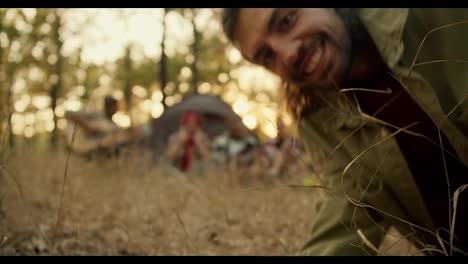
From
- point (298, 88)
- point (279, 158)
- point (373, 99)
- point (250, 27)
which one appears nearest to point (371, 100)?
point (373, 99)

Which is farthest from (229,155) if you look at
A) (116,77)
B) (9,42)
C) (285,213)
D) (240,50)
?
(116,77)

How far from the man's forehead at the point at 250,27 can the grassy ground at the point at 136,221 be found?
21.7 inches

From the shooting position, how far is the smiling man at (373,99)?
1.23m

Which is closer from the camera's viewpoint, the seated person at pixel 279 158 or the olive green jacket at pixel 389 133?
the olive green jacket at pixel 389 133

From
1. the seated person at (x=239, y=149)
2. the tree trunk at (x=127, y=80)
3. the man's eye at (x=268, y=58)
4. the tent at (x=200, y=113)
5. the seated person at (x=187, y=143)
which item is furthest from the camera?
the tree trunk at (x=127, y=80)

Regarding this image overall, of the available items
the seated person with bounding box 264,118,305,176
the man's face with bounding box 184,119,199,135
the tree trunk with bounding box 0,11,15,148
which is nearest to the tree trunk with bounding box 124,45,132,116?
the man's face with bounding box 184,119,199,135

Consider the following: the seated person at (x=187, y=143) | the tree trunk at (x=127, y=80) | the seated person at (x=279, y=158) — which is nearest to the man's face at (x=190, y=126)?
the seated person at (x=187, y=143)

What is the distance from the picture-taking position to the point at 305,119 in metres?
1.64

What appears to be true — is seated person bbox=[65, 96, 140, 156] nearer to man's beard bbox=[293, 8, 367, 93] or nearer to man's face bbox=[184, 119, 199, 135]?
man's face bbox=[184, 119, 199, 135]

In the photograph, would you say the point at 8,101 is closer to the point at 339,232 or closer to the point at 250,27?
the point at 250,27

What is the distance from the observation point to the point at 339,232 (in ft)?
4.74

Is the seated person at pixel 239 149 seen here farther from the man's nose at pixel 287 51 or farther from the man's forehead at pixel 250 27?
the man's nose at pixel 287 51

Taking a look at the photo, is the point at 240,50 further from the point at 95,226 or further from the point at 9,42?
the point at 9,42

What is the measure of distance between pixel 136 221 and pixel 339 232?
136 cm
